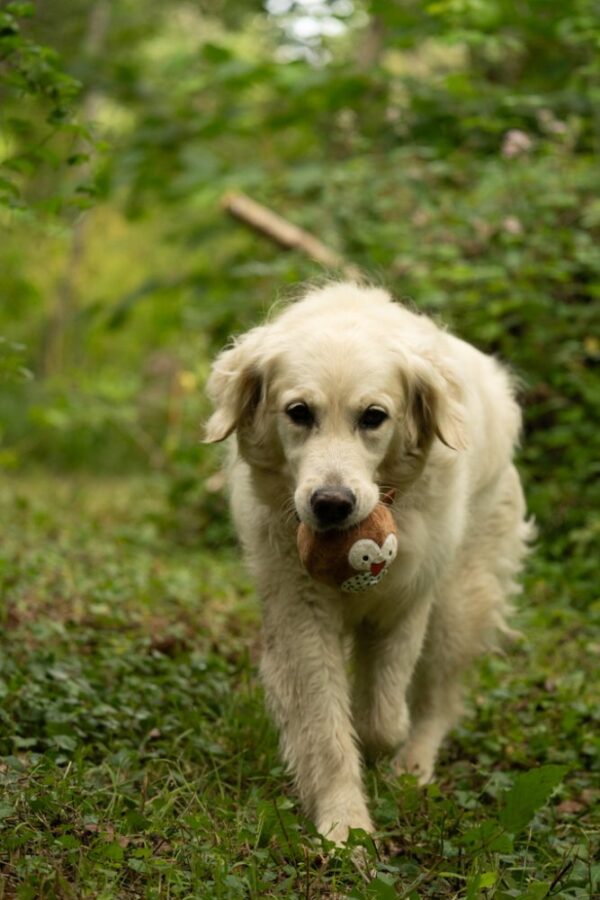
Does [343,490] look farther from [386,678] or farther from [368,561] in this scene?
[386,678]

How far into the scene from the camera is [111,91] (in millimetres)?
11242

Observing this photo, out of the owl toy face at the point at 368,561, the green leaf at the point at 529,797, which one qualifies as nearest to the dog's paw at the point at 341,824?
the green leaf at the point at 529,797

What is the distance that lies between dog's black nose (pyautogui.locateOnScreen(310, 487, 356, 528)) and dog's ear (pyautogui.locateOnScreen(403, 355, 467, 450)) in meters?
0.58

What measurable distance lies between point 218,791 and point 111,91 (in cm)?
880

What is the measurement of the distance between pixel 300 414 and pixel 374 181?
17.4 ft

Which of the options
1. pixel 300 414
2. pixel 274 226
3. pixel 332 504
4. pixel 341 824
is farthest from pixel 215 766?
pixel 274 226

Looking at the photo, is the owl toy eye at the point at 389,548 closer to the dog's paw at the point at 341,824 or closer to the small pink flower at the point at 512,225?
the dog's paw at the point at 341,824

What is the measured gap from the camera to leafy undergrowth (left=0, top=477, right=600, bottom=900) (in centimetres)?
297

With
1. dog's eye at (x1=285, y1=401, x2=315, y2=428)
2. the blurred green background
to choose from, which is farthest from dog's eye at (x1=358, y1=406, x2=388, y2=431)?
the blurred green background

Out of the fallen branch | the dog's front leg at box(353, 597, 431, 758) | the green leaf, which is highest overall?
the green leaf

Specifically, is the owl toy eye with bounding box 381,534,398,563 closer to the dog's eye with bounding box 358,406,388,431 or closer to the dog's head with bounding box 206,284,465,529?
the dog's head with bounding box 206,284,465,529

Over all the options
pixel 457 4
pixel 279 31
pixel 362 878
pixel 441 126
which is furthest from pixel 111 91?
pixel 362 878

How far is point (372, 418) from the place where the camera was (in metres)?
3.82

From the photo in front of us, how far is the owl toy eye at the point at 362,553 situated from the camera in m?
3.64
